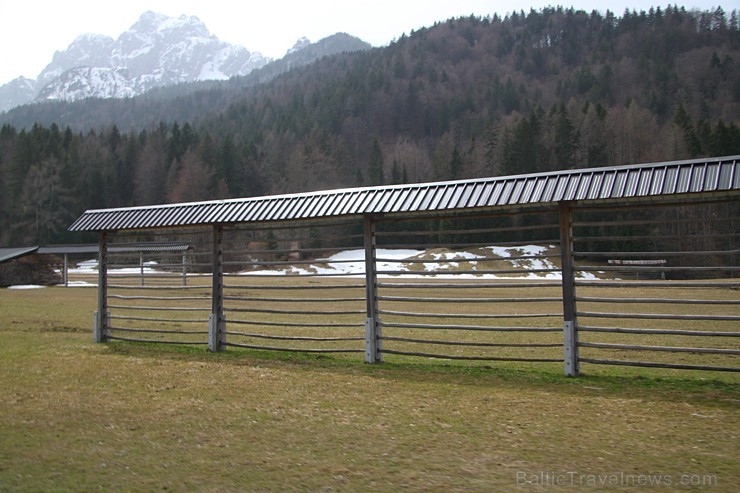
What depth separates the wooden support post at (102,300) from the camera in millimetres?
13680

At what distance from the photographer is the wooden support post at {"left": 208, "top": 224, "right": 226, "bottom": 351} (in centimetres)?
1216

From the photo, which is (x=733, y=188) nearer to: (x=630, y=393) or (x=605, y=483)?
(x=630, y=393)

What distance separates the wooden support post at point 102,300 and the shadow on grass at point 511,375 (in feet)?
5.38

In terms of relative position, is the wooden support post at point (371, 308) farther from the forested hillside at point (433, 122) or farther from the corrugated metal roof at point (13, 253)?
the forested hillside at point (433, 122)

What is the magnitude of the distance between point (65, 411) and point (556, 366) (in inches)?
290

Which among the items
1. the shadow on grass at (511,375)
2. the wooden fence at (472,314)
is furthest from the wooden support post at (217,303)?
the shadow on grass at (511,375)

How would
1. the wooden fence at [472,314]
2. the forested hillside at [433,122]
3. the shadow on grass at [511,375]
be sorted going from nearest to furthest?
the shadow on grass at [511,375] → the wooden fence at [472,314] → the forested hillside at [433,122]

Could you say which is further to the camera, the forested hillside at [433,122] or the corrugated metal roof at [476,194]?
the forested hillside at [433,122]

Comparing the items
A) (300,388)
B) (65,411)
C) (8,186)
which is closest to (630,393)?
(300,388)

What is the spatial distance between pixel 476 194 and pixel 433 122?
399 ft

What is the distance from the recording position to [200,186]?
84.2 m

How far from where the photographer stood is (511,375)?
9.34 meters

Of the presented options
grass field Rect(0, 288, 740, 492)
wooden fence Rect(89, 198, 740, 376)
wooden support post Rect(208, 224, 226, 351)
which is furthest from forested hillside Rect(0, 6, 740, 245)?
grass field Rect(0, 288, 740, 492)

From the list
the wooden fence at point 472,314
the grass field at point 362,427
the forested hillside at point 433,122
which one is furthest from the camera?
the forested hillside at point 433,122
